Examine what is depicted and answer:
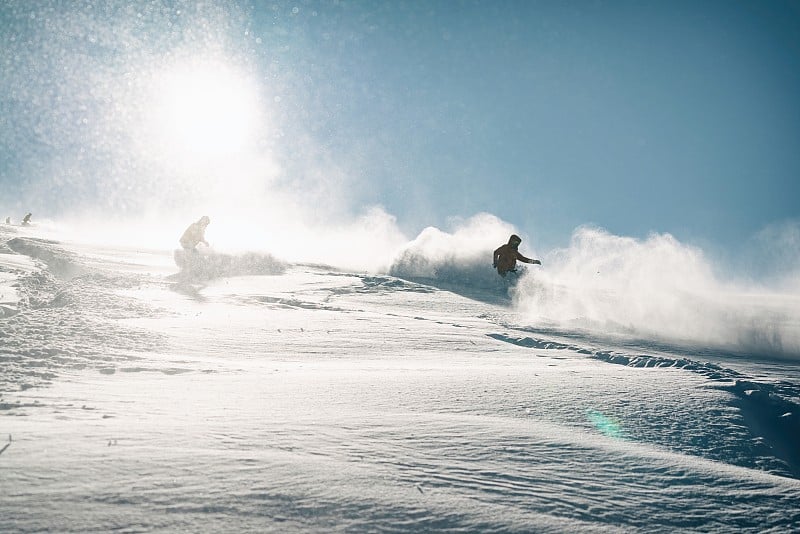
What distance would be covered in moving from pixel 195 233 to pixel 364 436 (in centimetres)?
1463

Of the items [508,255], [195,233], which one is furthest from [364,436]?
[195,233]

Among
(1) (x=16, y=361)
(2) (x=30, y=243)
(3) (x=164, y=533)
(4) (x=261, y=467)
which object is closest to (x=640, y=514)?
(4) (x=261, y=467)

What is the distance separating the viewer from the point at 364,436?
2.63 metres

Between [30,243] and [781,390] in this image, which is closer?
[781,390]

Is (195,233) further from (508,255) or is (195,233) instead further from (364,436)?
(364,436)

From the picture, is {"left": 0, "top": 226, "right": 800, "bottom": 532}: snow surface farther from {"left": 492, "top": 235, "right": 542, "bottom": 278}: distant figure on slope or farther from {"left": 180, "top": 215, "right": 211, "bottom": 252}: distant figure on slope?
{"left": 180, "top": 215, "right": 211, "bottom": 252}: distant figure on slope

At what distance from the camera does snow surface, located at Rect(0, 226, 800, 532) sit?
179 centimetres

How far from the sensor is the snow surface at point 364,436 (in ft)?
5.86

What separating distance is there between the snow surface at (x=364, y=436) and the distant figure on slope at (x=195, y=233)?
9.30 m

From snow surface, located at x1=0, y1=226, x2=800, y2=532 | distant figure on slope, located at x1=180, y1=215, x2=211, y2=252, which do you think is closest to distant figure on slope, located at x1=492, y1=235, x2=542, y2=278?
snow surface, located at x1=0, y1=226, x2=800, y2=532

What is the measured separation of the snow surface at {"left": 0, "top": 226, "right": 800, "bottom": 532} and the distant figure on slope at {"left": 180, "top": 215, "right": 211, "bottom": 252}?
9296mm

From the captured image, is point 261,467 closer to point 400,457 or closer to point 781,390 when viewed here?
point 400,457

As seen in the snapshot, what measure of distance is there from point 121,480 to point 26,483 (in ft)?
1.00

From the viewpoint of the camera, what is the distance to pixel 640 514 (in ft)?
6.83
